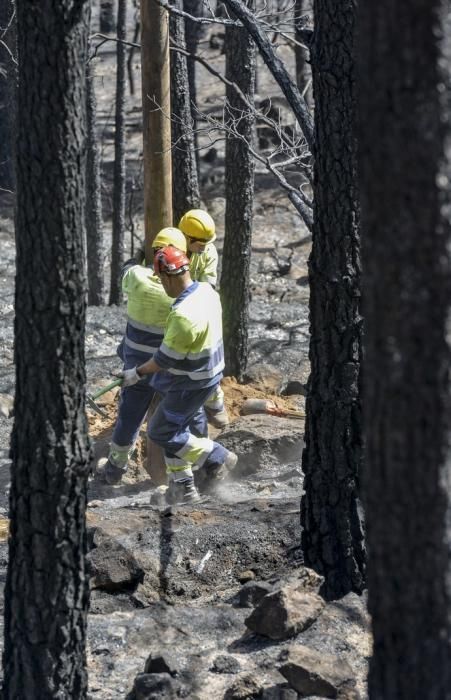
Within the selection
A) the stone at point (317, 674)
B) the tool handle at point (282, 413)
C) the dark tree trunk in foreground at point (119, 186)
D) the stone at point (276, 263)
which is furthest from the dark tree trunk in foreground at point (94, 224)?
the stone at point (317, 674)

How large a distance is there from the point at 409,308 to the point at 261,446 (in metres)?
6.81

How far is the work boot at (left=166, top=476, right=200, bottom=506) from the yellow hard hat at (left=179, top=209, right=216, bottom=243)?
224 cm

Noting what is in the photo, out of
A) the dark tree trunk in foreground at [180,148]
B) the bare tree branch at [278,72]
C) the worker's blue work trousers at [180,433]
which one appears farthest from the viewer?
the dark tree trunk in foreground at [180,148]

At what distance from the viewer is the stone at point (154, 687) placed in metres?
5.00

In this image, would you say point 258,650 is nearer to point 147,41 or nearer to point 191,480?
point 191,480

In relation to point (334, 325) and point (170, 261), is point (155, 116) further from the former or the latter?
point (334, 325)

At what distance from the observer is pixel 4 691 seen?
4.75m

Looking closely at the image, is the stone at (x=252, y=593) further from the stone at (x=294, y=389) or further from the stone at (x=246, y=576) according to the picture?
the stone at (x=294, y=389)

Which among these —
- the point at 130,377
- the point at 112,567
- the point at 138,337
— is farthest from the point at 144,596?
the point at 138,337

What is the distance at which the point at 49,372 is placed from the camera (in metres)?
4.45

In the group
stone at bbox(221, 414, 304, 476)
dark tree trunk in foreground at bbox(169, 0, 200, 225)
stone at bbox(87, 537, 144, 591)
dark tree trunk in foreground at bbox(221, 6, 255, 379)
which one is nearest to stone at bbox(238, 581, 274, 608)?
stone at bbox(87, 537, 144, 591)

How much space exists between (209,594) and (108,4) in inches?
1095

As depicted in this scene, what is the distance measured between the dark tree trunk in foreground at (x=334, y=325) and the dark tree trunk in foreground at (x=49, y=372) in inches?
78.0

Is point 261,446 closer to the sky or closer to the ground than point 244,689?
closer to the sky
